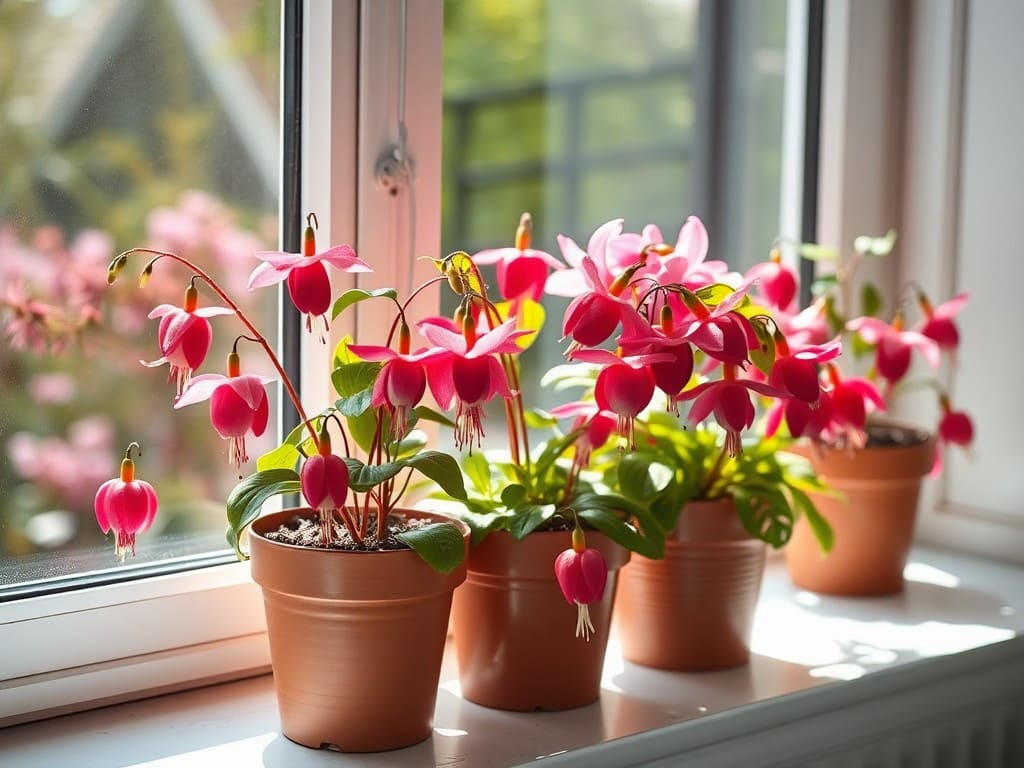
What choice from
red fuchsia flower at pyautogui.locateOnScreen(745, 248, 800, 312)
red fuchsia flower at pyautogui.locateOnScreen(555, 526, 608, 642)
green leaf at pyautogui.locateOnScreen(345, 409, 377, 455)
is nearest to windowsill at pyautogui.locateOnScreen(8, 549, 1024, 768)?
red fuchsia flower at pyautogui.locateOnScreen(555, 526, 608, 642)

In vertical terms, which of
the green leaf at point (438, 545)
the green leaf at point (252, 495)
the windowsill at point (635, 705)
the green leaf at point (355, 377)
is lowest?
the windowsill at point (635, 705)

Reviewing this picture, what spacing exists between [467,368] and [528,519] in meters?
0.20

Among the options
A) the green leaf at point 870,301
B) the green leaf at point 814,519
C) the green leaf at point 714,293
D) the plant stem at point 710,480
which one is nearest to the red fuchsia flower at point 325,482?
the green leaf at point 714,293

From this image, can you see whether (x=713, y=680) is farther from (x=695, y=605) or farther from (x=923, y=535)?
(x=923, y=535)

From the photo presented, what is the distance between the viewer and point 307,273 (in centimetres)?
87

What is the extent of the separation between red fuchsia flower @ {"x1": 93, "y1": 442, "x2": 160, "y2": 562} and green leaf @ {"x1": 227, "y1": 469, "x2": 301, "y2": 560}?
6cm

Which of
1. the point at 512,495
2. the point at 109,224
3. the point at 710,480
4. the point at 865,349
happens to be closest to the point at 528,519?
the point at 512,495

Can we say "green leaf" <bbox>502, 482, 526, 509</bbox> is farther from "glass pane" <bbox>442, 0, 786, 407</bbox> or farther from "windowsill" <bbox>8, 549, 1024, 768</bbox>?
"glass pane" <bbox>442, 0, 786, 407</bbox>

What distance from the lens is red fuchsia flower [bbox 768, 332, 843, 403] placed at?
96 cm

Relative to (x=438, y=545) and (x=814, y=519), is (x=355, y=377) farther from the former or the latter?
(x=814, y=519)

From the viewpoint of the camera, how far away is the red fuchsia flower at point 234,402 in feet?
2.82

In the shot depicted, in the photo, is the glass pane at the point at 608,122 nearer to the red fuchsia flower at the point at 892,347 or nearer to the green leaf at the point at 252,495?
the red fuchsia flower at the point at 892,347

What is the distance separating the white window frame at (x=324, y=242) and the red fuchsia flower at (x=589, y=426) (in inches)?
9.2

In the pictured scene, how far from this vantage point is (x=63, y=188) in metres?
1.10
